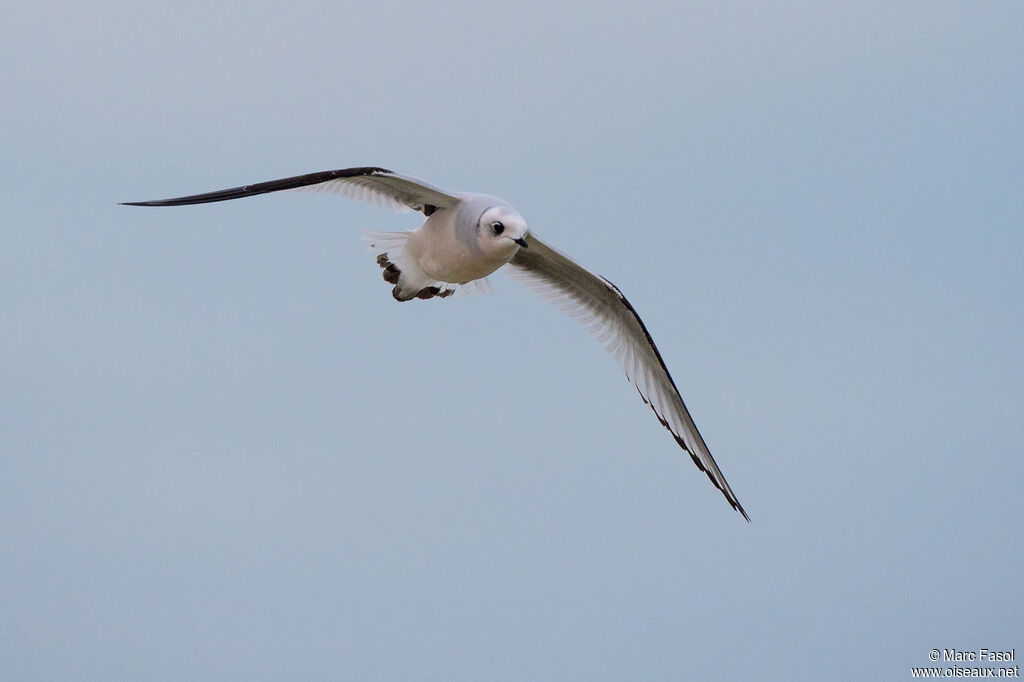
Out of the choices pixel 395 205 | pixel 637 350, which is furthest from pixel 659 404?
pixel 395 205

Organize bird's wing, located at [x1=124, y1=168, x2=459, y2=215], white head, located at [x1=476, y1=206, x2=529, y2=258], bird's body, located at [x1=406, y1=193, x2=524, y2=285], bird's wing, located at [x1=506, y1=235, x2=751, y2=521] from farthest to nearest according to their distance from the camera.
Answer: bird's wing, located at [x1=506, y1=235, x2=751, y2=521] → bird's body, located at [x1=406, y1=193, x2=524, y2=285] → white head, located at [x1=476, y1=206, x2=529, y2=258] → bird's wing, located at [x1=124, y1=168, x2=459, y2=215]

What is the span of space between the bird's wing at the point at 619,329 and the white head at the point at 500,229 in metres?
1.47

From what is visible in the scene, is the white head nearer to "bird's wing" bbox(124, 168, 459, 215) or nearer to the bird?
the bird

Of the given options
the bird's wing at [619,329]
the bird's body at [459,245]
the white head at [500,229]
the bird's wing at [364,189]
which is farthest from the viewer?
the bird's wing at [619,329]

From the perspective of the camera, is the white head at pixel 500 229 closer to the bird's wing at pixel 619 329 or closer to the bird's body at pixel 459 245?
the bird's body at pixel 459 245

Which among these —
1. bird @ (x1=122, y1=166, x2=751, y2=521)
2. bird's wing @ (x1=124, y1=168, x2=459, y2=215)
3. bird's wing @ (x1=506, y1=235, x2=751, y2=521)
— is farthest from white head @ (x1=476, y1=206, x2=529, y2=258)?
bird's wing @ (x1=506, y1=235, x2=751, y2=521)

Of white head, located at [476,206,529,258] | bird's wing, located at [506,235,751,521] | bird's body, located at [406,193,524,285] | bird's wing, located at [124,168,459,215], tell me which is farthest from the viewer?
bird's wing, located at [506,235,751,521]

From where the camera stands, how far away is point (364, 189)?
9406 millimetres

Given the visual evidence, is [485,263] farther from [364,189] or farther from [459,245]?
[364,189]

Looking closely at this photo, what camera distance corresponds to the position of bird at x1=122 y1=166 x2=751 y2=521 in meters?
9.05

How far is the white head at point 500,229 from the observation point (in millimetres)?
9031

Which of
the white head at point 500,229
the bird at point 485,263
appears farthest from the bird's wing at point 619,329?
the white head at point 500,229

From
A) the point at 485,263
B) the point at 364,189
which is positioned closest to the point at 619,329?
the point at 485,263

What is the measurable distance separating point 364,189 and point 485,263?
1.03 m
